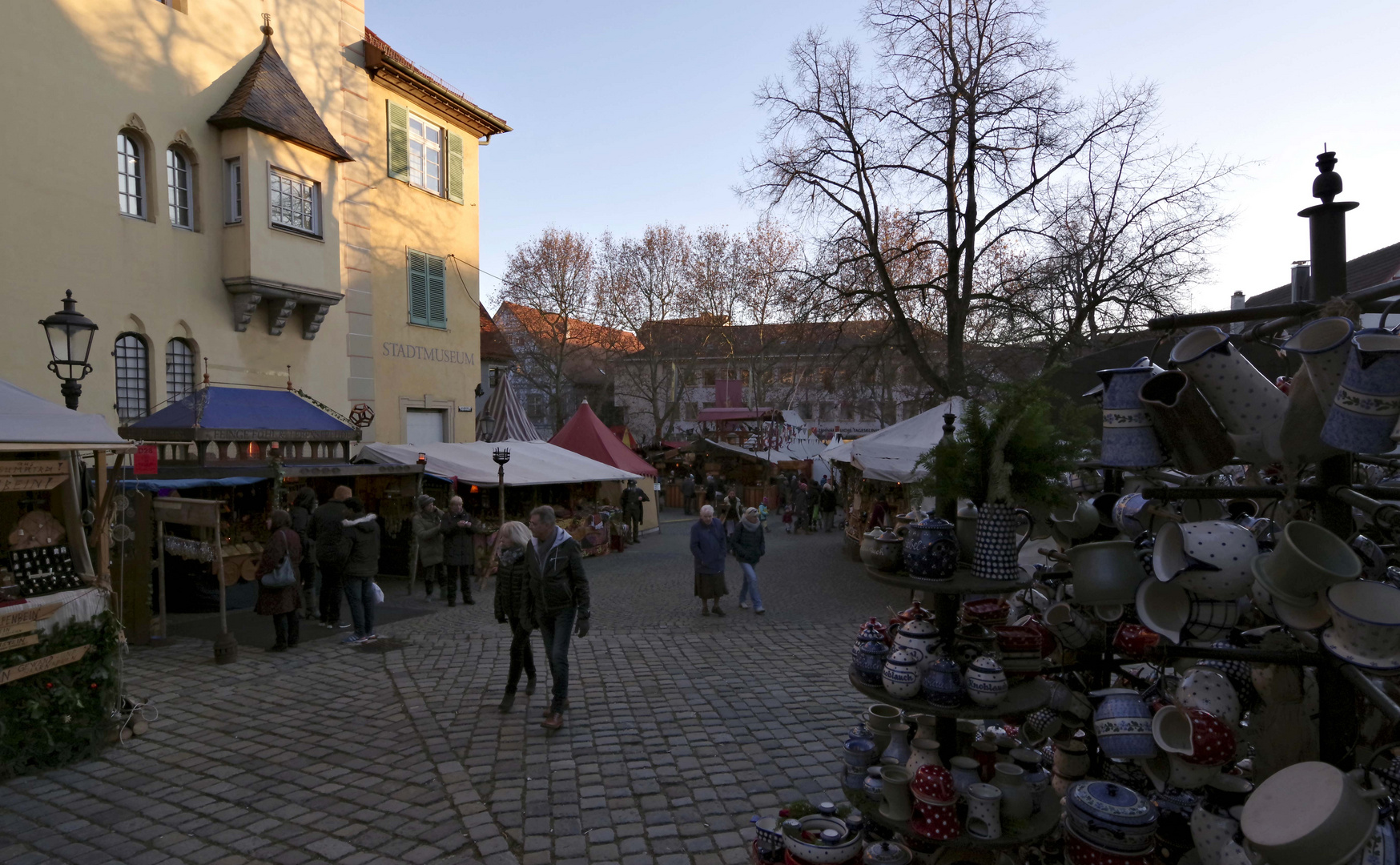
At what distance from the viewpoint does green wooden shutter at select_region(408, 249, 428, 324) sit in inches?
685

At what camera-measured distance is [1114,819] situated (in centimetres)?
269

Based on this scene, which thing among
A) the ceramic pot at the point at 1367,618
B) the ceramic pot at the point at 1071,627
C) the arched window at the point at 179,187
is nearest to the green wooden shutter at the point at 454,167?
the arched window at the point at 179,187

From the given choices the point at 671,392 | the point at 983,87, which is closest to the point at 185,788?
the point at 983,87

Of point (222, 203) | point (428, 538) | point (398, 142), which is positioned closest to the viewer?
point (428, 538)

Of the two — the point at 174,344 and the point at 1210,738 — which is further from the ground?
the point at 174,344

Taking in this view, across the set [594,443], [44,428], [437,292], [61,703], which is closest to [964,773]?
[61,703]

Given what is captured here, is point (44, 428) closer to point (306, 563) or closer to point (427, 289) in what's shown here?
point (306, 563)

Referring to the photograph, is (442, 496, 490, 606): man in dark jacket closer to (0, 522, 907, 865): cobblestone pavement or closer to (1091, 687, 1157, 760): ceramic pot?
(0, 522, 907, 865): cobblestone pavement

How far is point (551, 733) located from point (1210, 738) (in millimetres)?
4631

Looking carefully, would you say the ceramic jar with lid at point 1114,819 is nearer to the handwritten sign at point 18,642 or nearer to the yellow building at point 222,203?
the handwritten sign at point 18,642

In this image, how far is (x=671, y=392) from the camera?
44.9 metres

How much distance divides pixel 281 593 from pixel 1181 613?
27.7 ft

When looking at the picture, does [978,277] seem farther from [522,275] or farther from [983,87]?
[522,275]

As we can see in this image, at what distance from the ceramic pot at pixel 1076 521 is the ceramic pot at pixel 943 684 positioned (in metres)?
0.85
